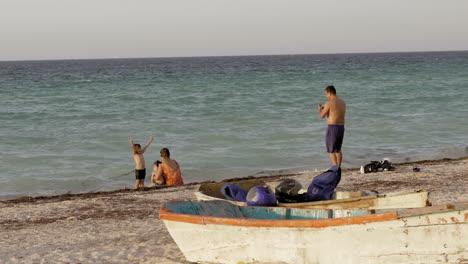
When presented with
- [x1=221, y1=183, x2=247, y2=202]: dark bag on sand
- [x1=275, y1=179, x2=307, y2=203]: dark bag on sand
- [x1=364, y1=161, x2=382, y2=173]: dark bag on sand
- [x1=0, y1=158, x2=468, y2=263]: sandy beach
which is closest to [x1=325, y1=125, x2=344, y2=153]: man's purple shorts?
[x1=0, y1=158, x2=468, y2=263]: sandy beach

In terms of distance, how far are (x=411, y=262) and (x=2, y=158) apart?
1508cm

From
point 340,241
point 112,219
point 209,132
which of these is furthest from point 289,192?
point 209,132

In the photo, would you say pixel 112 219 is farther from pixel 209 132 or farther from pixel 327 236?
pixel 209 132

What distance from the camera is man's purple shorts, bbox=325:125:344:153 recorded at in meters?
12.1

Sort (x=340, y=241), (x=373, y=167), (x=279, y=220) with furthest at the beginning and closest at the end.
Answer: (x=373, y=167)
(x=279, y=220)
(x=340, y=241)

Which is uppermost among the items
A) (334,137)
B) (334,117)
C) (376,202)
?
(334,117)

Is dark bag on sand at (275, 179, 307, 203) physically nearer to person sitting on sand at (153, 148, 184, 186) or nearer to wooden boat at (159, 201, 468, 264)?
wooden boat at (159, 201, 468, 264)

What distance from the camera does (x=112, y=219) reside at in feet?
33.5

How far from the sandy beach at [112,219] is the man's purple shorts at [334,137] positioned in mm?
798

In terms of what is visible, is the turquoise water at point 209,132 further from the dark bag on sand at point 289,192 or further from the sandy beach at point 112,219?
the dark bag on sand at point 289,192

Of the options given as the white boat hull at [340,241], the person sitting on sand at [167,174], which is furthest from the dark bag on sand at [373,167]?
the white boat hull at [340,241]

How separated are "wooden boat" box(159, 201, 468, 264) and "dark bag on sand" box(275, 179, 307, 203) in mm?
660

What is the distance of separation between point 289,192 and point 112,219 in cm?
322

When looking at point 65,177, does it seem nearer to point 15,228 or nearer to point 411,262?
point 15,228
